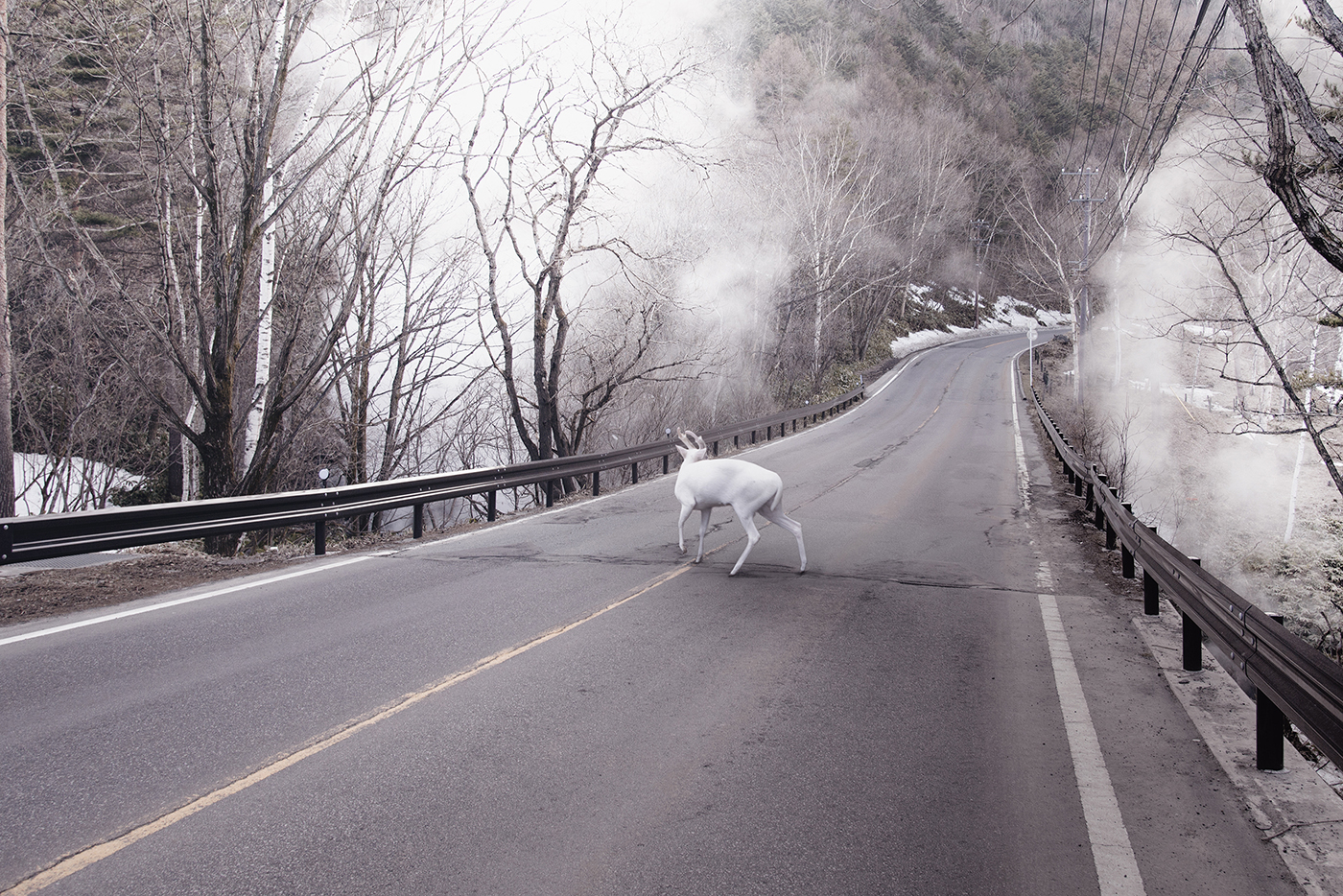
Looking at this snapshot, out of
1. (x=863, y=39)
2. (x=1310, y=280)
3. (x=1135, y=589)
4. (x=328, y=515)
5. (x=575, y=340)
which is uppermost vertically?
(x=863, y=39)

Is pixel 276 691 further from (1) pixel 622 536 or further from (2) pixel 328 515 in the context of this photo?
(1) pixel 622 536

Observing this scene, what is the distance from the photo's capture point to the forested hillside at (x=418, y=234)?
35.6ft

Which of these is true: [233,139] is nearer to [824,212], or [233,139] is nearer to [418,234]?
[418,234]

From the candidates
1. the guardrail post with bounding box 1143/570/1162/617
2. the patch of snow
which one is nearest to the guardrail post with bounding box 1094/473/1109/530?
the guardrail post with bounding box 1143/570/1162/617

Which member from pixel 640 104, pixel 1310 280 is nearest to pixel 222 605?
pixel 640 104

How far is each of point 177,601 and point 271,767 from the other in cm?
372

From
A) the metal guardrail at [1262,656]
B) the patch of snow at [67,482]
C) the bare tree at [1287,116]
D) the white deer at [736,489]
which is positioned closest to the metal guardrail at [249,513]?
the white deer at [736,489]

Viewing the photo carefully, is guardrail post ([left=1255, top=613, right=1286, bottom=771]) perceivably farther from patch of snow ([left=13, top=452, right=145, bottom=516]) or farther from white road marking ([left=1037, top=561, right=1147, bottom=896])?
patch of snow ([left=13, top=452, right=145, bottom=516])

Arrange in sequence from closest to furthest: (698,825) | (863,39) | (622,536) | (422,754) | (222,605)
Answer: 1. (698,825)
2. (422,754)
3. (222,605)
4. (622,536)
5. (863,39)

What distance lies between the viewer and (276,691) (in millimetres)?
4598

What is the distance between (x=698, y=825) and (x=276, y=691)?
2.73 meters

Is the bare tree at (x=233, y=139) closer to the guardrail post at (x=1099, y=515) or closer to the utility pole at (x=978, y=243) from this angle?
the guardrail post at (x=1099, y=515)

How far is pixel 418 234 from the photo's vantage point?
56.1ft

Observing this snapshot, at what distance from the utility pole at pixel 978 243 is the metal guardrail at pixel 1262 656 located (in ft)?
239
